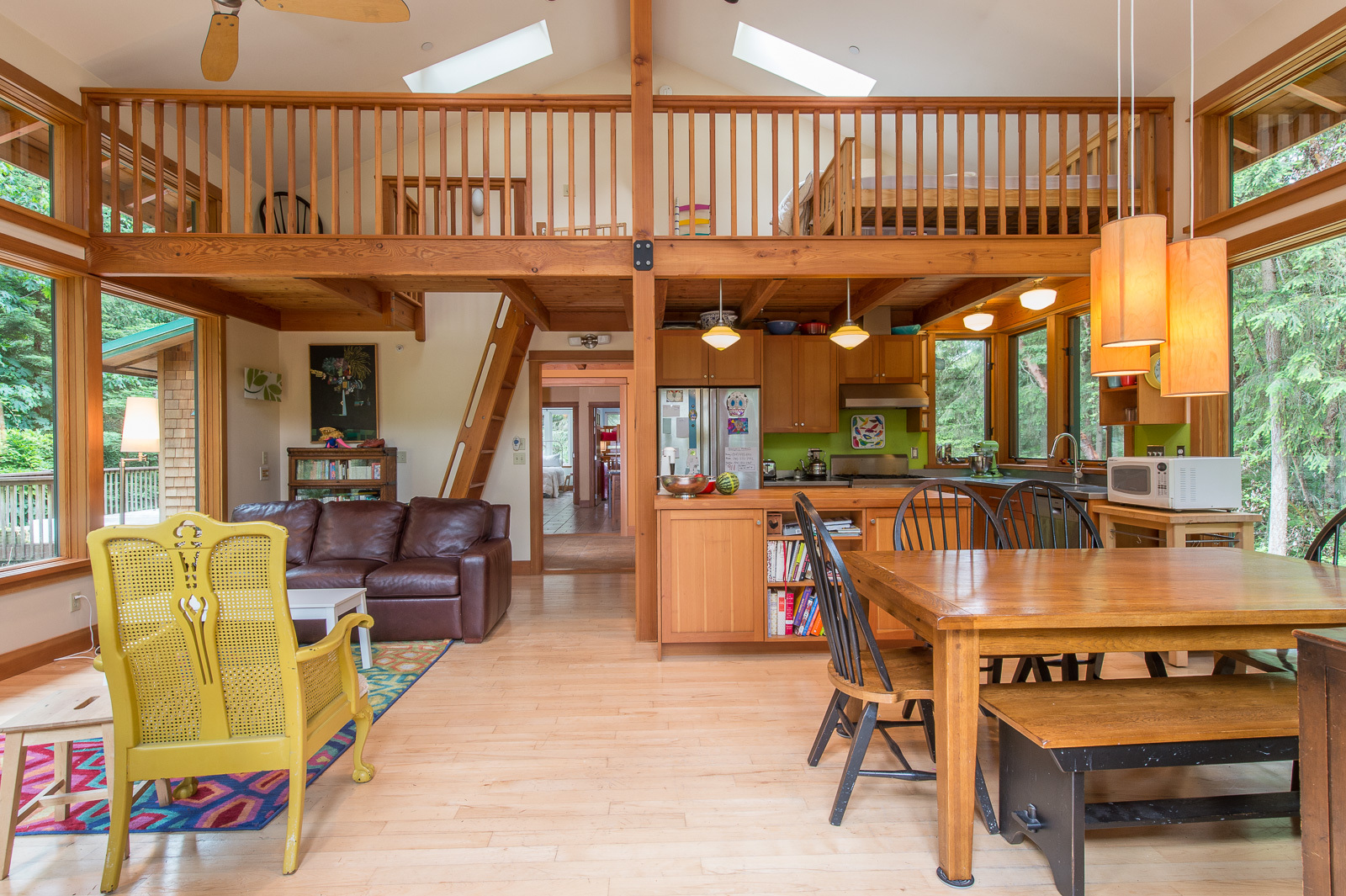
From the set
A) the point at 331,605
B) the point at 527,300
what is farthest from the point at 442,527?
the point at 527,300

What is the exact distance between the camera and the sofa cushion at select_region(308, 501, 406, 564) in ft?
14.6

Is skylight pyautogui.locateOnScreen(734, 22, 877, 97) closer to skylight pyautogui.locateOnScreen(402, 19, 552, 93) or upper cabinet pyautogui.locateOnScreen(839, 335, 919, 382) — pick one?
skylight pyautogui.locateOnScreen(402, 19, 552, 93)

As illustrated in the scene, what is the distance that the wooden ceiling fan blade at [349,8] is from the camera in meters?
2.70

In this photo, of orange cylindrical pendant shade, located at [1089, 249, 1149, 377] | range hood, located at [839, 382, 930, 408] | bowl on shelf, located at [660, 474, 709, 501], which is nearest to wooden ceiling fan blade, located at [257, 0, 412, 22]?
bowl on shelf, located at [660, 474, 709, 501]

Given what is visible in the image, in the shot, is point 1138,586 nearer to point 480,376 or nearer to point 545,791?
point 545,791

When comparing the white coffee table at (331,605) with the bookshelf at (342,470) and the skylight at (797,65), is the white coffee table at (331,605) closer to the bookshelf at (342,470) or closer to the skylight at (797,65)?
the bookshelf at (342,470)

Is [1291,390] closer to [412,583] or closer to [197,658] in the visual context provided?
[197,658]

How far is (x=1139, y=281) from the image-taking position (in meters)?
1.63

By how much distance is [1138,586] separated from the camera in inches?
77.9

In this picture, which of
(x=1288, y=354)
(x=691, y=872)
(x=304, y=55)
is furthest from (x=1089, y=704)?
(x=304, y=55)

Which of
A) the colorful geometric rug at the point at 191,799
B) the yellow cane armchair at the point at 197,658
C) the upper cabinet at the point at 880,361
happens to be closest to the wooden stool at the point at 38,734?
the yellow cane armchair at the point at 197,658

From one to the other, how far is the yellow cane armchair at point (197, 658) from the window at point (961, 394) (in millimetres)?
6048

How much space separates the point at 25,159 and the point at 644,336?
145 inches

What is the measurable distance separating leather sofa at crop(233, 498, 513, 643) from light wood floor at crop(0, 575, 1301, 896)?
3.30ft
